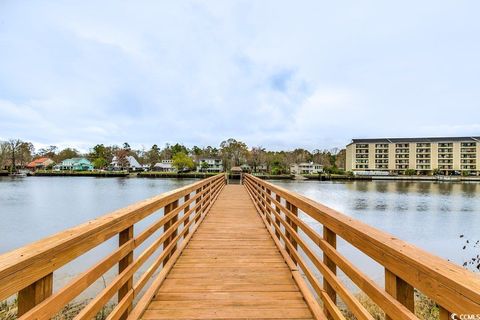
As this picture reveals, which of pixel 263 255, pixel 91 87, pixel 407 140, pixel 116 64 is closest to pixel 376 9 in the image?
pixel 263 255

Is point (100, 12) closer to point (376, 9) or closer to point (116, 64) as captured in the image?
point (116, 64)

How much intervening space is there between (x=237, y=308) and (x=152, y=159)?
91.0 metres

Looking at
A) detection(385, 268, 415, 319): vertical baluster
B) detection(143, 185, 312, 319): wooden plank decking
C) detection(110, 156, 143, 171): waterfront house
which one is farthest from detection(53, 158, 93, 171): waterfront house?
detection(385, 268, 415, 319): vertical baluster

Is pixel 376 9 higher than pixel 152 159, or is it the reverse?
pixel 376 9

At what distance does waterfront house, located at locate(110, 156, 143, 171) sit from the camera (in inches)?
3127

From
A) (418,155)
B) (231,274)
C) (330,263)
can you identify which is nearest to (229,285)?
(231,274)

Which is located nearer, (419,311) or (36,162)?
(419,311)

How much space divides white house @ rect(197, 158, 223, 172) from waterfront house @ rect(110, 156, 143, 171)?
22606mm

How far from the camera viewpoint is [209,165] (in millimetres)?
73875

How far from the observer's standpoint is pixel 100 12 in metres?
13.2

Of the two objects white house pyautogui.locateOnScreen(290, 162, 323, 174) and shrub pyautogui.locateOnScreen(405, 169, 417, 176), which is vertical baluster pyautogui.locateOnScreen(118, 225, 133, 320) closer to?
white house pyautogui.locateOnScreen(290, 162, 323, 174)

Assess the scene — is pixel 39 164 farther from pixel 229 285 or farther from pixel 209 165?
pixel 229 285

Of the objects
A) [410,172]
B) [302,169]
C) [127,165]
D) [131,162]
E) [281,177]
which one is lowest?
[281,177]

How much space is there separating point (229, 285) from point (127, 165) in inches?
3308
